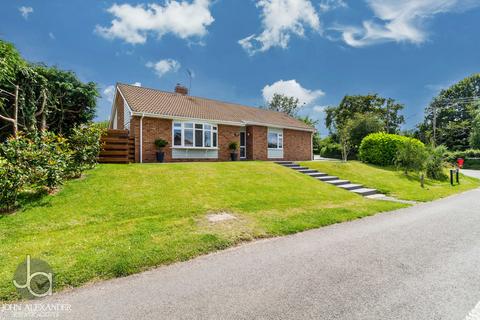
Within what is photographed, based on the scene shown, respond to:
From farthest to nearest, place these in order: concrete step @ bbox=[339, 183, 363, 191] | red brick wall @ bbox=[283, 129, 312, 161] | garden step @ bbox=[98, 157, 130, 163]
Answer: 1. red brick wall @ bbox=[283, 129, 312, 161]
2. garden step @ bbox=[98, 157, 130, 163]
3. concrete step @ bbox=[339, 183, 363, 191]

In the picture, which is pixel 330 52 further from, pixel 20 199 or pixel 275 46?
pixel 20 199

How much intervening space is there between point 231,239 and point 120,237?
2.21 m

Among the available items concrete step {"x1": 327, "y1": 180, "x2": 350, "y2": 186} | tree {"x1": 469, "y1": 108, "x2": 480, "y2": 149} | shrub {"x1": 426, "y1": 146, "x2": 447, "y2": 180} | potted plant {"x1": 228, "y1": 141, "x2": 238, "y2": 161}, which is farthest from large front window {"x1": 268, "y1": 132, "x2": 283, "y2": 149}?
tree {"x1": 469, "y1": 108, "x2": 480, "y2": 149}

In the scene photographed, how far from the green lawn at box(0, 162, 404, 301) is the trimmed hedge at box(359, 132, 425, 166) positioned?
11.8 m

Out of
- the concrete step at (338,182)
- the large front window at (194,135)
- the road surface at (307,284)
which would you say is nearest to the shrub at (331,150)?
the concrete step at (338,182)

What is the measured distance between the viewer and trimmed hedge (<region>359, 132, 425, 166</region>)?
64.9ft

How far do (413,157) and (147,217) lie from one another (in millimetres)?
18068

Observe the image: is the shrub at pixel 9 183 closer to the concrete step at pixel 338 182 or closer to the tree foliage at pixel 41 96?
the tree foliage at pixel 41 96

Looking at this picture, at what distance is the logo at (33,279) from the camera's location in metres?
3.03

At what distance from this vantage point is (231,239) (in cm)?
495

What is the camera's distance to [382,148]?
20.1 metres

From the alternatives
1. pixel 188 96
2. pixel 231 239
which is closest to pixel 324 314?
pixel 231 239

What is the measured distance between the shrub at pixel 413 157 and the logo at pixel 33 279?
19.9 m

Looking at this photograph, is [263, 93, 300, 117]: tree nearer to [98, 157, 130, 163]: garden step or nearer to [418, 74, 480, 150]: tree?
[418, 74, 480, 150]: tree
